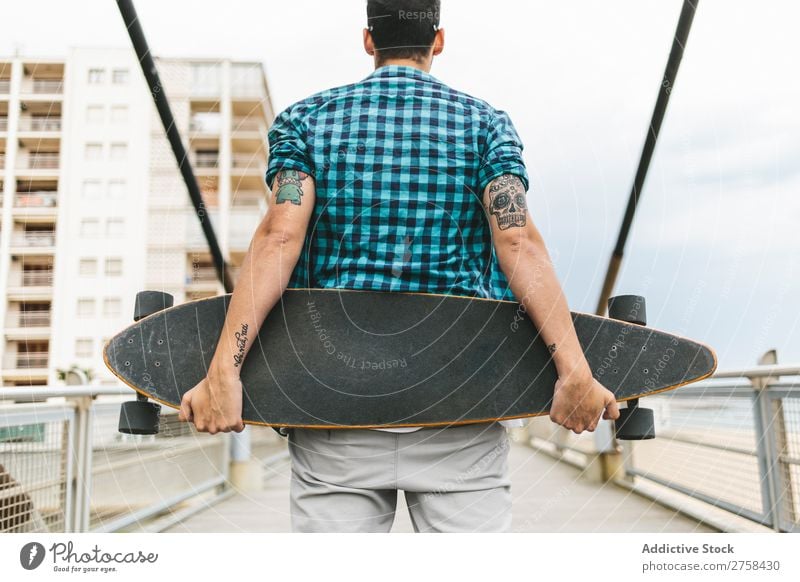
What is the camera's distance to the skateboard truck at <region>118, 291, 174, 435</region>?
1272 millimetres

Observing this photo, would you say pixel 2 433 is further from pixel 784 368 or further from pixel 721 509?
pixel 721 509

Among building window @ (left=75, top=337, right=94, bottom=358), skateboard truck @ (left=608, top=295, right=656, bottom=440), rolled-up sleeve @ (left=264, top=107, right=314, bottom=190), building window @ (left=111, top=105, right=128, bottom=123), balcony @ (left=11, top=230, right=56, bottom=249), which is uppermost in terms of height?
building window @ (left=111, top=105, right=128, bottom=123)

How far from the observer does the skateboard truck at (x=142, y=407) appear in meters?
1.27

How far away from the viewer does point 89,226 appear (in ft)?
8.04

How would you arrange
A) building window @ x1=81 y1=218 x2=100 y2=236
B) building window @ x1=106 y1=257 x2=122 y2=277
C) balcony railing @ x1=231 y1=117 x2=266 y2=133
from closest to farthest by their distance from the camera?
building window @ x1=81 y1=218 x2=100 y2=236, building window @ x1=106 y1=257 x2=122 y2=277, balcony railing @ x1=231 y1=117 x2=266 y2=133

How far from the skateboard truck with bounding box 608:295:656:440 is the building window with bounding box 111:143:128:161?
2.22 meters

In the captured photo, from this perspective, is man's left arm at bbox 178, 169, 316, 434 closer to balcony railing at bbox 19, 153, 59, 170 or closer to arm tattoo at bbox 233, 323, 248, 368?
arm tattoo at bbox 233, 323, 248, 368

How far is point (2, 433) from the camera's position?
2.07m

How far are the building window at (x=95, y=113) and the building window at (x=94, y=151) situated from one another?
3.8 inches

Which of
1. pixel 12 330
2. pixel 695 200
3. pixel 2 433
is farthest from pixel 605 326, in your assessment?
pixel 2 433

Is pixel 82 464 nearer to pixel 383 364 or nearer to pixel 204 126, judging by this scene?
pixel 204 126

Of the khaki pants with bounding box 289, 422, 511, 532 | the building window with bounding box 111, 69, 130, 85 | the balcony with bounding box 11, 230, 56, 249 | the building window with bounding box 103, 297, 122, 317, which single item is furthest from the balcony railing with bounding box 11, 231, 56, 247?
the khaki pants with bounding box 289, 422, 511, 532

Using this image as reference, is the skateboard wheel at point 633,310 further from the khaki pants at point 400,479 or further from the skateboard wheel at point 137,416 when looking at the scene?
the skateboard wheel at point 137,416

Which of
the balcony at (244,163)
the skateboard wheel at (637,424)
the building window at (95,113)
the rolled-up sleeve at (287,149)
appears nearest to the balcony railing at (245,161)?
the balcony at (244,163)
